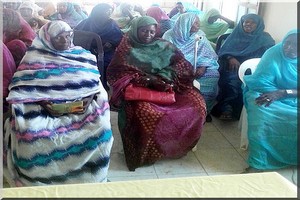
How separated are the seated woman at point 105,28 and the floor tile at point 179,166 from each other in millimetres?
1233

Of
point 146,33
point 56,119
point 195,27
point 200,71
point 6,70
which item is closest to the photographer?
point 56,119

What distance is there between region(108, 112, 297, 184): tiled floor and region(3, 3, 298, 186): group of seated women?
7 cm

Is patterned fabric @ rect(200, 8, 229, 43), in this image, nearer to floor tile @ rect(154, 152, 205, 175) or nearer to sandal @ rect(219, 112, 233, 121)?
sandal @ rect(219, 112, 233, 121)

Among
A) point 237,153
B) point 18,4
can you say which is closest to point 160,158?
point 237,153

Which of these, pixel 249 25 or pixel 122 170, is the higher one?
pixel 249 25

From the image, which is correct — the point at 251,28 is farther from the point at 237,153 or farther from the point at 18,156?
the point at 18,156

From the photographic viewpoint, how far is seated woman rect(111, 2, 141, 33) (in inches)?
178

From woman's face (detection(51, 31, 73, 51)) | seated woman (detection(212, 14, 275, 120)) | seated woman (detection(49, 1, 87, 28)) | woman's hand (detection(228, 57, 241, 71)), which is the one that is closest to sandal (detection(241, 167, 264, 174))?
seated woman (detection(212, 14, 275, 120))

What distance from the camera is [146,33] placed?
2.61 meters

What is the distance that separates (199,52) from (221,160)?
1010 mm

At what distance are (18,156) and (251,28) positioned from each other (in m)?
2.32

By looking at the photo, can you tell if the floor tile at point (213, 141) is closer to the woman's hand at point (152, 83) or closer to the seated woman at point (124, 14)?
the woman's hand at point (152, 83)

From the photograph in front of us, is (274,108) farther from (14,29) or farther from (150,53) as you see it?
(14,29)

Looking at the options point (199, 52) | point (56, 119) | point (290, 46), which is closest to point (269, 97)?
point (290, 46)
